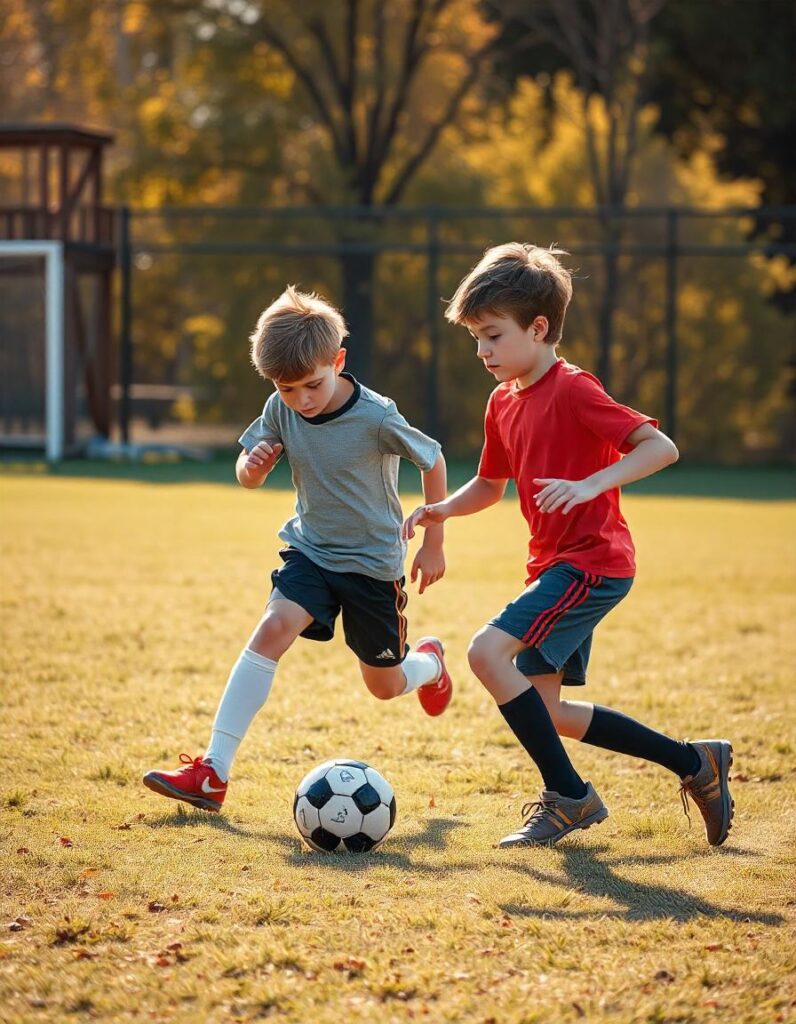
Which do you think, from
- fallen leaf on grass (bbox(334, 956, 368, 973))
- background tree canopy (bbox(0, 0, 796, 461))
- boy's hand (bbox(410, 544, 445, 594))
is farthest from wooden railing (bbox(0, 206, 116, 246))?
fallen leaf on grass (bbox(334, 956, 368, 973))

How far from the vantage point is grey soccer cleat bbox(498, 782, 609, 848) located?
4.13 m

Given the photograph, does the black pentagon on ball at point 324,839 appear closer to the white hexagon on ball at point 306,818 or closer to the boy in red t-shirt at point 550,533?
the white hexagon on ball at point 306,818

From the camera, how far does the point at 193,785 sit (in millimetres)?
4367

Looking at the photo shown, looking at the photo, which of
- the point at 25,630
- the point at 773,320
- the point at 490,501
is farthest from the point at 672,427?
the point at 490,501

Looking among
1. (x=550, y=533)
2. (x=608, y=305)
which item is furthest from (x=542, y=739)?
(x=608, y=305)

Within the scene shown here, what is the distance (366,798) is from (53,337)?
54.5ft

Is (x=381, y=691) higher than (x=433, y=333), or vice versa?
(x=433, y=333)

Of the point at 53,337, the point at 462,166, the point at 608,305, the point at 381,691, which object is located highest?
the point at 462,166

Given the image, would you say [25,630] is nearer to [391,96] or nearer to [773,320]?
[773,320]

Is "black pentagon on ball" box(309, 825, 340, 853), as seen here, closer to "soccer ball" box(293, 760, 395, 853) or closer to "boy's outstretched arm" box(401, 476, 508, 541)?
"soccer ball" box(293, 760, 395, 853)

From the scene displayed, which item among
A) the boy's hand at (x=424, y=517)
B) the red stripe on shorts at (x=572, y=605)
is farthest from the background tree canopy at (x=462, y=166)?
the red stripe on shorts at (x=572, y=605)

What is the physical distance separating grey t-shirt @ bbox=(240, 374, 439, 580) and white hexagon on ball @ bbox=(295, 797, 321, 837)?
790 mm

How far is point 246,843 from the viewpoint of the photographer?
4125 mm

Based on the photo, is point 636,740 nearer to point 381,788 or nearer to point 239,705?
point 381,788
